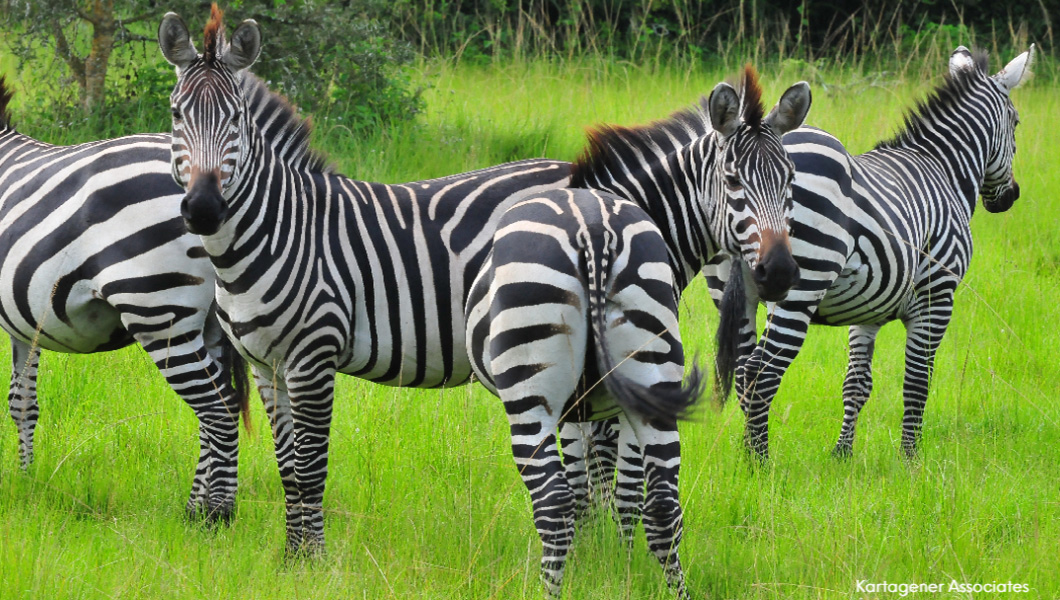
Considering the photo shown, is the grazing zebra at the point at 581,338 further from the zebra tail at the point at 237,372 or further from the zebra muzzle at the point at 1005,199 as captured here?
the zebra muzzle at the point at 1005,199

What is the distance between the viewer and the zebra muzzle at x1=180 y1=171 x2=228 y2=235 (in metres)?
3.69

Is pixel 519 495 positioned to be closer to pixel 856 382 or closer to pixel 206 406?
pixel 206 406

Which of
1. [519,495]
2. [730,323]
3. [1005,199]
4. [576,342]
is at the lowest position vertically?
[519,495]

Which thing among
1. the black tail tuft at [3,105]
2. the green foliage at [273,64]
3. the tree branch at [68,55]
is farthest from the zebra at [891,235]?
the tree branch at [68,55]

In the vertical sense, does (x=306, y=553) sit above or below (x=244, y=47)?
below

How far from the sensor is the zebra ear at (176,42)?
3.91 meters

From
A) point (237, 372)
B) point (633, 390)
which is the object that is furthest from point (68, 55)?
point (633, 390)

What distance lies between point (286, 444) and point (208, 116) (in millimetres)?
1500

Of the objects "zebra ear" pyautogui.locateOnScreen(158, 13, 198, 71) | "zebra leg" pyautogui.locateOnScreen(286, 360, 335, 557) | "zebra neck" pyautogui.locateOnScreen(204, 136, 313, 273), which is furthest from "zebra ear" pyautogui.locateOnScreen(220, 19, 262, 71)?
"zebra leg" pyautogui.locateOnScreen(286, 360, 335, 557)

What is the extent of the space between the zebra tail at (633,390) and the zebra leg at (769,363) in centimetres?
221

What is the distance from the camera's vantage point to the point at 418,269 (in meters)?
4.28

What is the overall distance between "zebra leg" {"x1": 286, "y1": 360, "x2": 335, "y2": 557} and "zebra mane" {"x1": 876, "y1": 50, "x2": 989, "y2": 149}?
429 cm

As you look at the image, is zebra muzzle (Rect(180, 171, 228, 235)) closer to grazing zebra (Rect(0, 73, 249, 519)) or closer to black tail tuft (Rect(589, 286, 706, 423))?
grazing zebra (Rect(0, 73, 249, 519))

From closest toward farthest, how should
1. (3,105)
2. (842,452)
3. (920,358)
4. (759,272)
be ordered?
(759,272) → (3,105) → (842,452) → (920,358)
